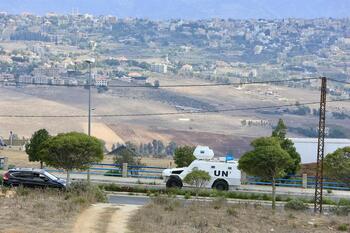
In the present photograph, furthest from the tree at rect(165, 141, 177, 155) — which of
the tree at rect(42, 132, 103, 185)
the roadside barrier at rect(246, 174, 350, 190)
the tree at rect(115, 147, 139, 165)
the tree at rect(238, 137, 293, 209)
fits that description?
the tree at rect(238, 137, 293, 209)

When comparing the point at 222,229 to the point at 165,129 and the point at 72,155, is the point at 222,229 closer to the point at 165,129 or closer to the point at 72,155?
the point at 72,155

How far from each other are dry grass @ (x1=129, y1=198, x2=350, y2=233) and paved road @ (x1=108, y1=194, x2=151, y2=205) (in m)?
4.65

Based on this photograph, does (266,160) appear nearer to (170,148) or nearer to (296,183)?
(296,183)

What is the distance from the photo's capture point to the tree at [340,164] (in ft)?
115

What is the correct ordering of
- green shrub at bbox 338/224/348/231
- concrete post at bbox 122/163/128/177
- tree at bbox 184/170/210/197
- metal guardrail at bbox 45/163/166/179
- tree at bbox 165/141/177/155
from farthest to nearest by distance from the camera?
tree at bbox 165/141/177/155, metal guardrail at bbox 45/163/166/179, concrete post at bbox 122/163/128/177, tree at bbox 184/170/210/197, green shrub at bbox 338/224/348/231

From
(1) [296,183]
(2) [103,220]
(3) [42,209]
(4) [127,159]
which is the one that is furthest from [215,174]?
(2) [103,220]

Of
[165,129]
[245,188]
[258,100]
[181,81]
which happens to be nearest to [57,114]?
[165,129]

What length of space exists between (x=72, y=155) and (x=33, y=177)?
1956 millimetres

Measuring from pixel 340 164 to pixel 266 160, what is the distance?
10.0 ft

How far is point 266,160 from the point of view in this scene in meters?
35.3

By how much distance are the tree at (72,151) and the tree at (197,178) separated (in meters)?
6.05

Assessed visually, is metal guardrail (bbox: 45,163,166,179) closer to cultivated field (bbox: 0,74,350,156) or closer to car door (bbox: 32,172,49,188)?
car door (bbox: 32,172,49,188)

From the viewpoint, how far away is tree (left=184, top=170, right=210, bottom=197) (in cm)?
4131

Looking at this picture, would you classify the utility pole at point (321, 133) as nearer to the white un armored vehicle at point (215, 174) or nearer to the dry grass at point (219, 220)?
the dry grass at point (219, 220)
